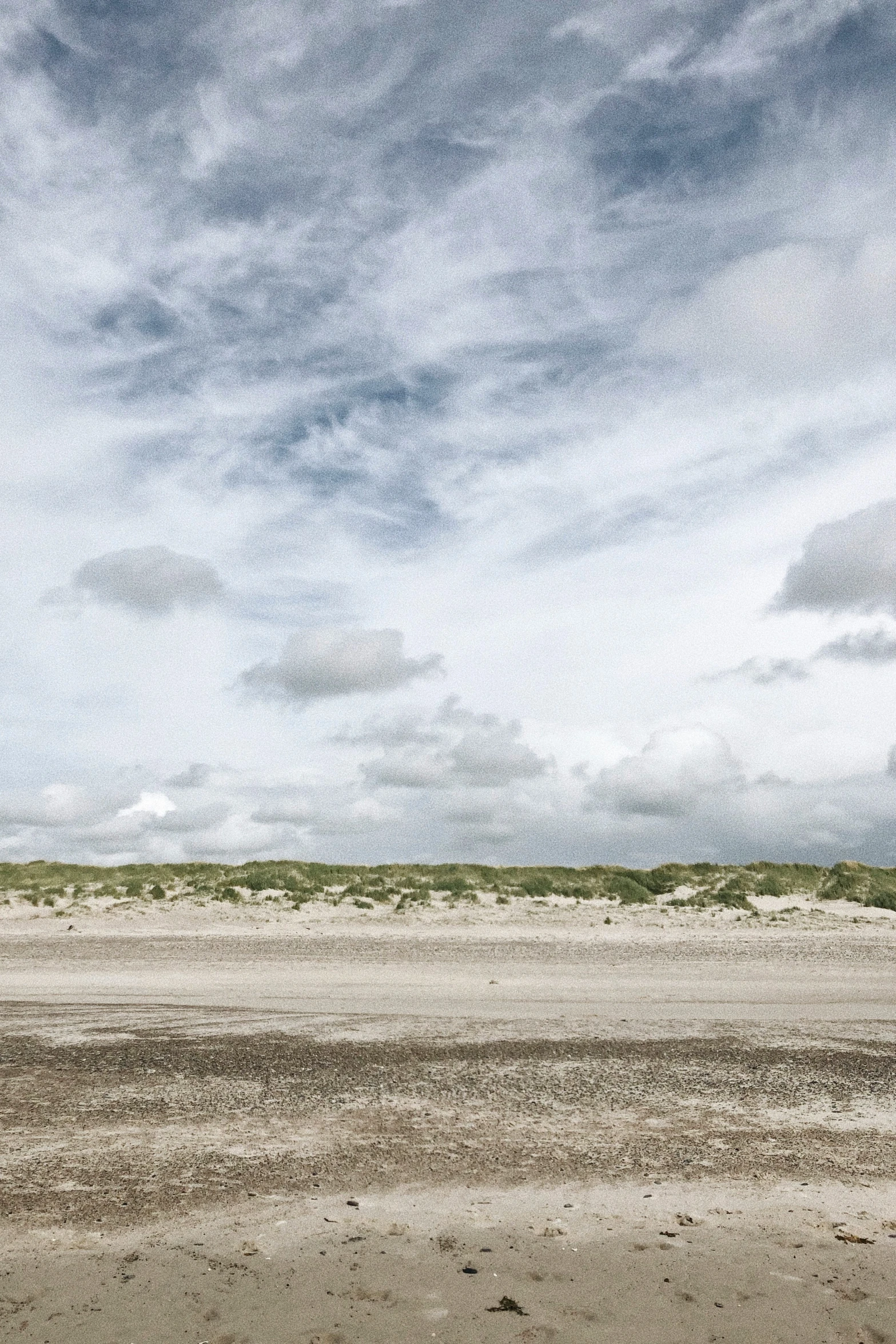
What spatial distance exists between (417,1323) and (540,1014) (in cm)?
1010

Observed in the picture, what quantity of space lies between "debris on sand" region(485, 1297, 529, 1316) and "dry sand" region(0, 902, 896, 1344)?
0.04 feet

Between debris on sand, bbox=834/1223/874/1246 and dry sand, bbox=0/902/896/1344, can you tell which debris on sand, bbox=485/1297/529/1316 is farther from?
debris on sand, bbox=834/1223/874/1246

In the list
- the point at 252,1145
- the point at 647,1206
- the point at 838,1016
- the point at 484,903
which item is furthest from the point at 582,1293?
the point at 484,903

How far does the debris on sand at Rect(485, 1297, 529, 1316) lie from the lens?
216 inches

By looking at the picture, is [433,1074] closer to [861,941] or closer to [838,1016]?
[838,1016]

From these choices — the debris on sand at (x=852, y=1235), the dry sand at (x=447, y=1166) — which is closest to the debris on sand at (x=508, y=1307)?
the dry sand at (x=447, y=1166)

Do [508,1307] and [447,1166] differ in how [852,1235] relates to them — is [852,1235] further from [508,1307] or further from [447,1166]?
[447,1166]

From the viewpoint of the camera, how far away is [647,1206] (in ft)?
23.1

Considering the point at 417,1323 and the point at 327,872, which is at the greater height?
the point at 327,872

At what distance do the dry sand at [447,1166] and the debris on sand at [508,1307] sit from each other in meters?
0.01

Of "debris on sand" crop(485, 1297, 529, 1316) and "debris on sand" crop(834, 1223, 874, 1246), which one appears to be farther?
"debris on sand" crop(834, 1223, 874, 1246)

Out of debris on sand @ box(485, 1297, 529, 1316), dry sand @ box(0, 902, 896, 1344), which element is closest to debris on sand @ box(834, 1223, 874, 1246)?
dry sand @ box(0, 902, 896, 1344)

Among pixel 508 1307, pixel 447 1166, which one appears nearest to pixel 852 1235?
pixel 508 1307

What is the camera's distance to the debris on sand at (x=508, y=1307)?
548 centimetres
